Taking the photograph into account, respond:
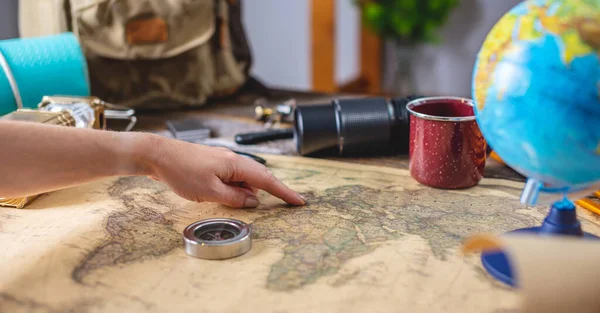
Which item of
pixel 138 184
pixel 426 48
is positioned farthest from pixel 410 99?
pixel 426 48

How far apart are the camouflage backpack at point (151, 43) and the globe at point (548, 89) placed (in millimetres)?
946

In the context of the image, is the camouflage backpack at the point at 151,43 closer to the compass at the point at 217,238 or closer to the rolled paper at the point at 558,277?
the compass at the point at 217,238

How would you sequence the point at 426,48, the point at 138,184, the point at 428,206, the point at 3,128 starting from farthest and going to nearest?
1. the point at 426,48
2. the point at 138,184
3. the point at 428,206
4. the point at 3,128

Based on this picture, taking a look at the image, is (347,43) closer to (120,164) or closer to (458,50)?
(458,50)

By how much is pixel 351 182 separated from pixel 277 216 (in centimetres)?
20

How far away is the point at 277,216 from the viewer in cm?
96

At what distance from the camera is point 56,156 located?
80cm

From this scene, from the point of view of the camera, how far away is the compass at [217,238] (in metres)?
0.81

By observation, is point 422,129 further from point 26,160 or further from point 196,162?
point 26,160

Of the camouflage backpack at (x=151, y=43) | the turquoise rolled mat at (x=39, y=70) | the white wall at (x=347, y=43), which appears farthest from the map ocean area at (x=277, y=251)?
the white wall at (x=347, y=43)

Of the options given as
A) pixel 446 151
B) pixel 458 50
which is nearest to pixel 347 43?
pixel 458 50

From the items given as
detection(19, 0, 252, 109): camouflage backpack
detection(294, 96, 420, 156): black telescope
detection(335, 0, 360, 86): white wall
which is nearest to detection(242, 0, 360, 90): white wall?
detection(335, 0, 360, 86): white wall

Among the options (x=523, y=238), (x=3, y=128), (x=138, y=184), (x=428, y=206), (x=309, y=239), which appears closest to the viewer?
(x=523, y=238)

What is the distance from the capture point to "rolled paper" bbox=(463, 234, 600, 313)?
580mm
